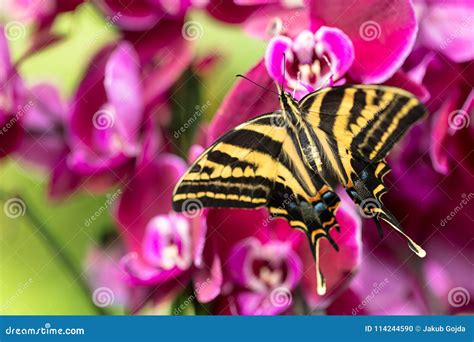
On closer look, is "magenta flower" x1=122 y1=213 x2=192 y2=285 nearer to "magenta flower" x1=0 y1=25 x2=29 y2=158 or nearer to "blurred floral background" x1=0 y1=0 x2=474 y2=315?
"blurred floral background" x1=0 y1=0 x2=474 y2=315

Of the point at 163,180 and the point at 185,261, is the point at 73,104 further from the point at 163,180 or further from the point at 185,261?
the point at 185,261

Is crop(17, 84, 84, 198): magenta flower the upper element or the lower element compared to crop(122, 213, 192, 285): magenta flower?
upper

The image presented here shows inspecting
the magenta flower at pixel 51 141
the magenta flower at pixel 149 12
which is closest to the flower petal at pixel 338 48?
the magenta flower at pixel 149 12

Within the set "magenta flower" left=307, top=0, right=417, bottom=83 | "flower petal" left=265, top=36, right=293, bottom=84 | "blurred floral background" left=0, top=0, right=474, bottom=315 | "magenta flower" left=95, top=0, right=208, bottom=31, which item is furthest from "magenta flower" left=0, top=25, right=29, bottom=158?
"magenta flower" left=307, top=0, right=417, bottom=83

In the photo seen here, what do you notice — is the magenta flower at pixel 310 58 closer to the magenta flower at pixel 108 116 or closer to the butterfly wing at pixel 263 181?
the butterfly wing at pixel 263 181

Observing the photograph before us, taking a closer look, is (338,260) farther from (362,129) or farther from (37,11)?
→ (37,11)

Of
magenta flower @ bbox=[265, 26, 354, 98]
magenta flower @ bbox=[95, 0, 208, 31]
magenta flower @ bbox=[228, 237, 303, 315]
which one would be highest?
magenta flower @ bbox=[95, 0, 208, 31]

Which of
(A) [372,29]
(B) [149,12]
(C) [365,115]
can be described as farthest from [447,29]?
(B) [149,12]
